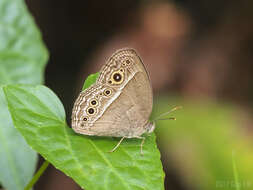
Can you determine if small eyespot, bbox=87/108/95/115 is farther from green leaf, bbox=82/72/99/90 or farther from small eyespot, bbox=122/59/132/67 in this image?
small eyespot, bbox=122/59/132/67

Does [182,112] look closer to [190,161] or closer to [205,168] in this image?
[190,161]

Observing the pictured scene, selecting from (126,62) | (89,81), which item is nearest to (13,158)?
(89,81)

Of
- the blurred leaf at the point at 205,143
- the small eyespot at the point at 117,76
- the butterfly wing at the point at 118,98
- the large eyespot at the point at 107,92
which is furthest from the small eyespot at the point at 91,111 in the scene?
the blurred leaf at the point at 205,143

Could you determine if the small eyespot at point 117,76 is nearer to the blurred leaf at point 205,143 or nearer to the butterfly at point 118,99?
the butterfly at point 118,99

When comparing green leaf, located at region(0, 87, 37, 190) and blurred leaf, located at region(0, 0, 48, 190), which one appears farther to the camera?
blurred leaf, located at region(0, 0, 48, 190)

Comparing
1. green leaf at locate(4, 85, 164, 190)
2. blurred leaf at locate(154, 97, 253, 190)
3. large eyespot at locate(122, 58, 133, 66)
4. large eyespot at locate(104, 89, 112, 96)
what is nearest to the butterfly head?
green leaf at locate(4, 85, 164, 190)

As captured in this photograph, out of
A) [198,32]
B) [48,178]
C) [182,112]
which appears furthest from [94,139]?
[198,32]
